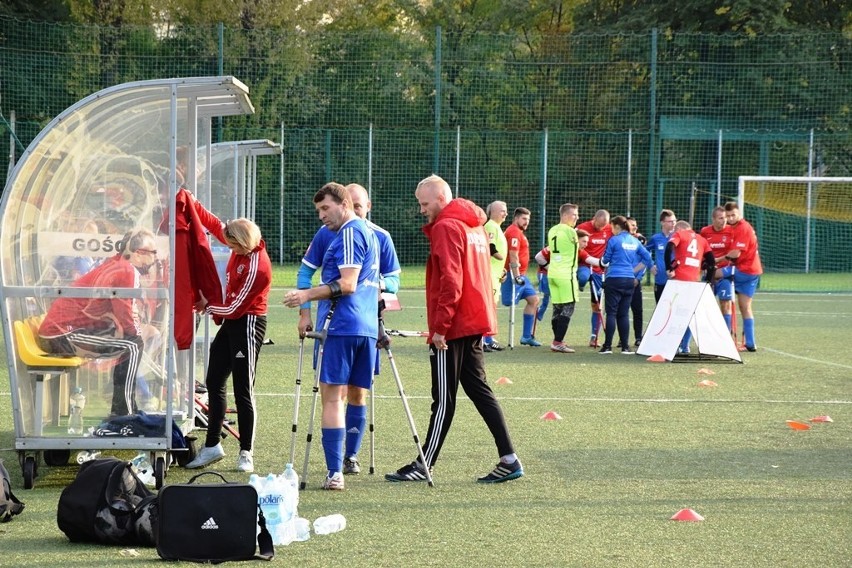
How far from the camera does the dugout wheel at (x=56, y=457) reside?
29.1 feet

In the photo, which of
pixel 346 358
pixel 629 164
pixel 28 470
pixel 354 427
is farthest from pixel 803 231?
pixel 28 470

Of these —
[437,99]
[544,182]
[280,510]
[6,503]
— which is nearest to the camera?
[280,510]

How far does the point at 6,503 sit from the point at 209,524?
4.85 feet

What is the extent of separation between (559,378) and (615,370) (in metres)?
1.20

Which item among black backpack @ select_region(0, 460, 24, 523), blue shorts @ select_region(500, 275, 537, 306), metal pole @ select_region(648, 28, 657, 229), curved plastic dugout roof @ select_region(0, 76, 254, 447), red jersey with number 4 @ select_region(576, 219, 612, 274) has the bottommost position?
black backpack @ select_region(0, 460, 24, 523)

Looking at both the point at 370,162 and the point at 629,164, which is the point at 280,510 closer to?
the point at 370,162

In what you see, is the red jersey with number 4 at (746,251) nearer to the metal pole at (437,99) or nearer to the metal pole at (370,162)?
the metal pole at (370,162)

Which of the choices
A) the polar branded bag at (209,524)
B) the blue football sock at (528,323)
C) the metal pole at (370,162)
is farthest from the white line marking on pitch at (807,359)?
the metal pole at (370,162)

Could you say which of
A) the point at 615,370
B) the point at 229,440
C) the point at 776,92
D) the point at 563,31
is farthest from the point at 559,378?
the point at 563,31

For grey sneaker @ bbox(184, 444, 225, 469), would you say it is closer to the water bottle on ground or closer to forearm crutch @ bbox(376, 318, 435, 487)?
the water bottle on ground

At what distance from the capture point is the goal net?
32781mm

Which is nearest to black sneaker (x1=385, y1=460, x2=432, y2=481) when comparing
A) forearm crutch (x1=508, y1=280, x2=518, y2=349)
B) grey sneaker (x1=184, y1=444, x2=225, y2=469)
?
grey sneaker (x1=184, y1=444, x2=225, y2=469)

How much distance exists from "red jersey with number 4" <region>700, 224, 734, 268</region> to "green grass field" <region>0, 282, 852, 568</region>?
3.08 meters

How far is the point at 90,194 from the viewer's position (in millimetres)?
8625
